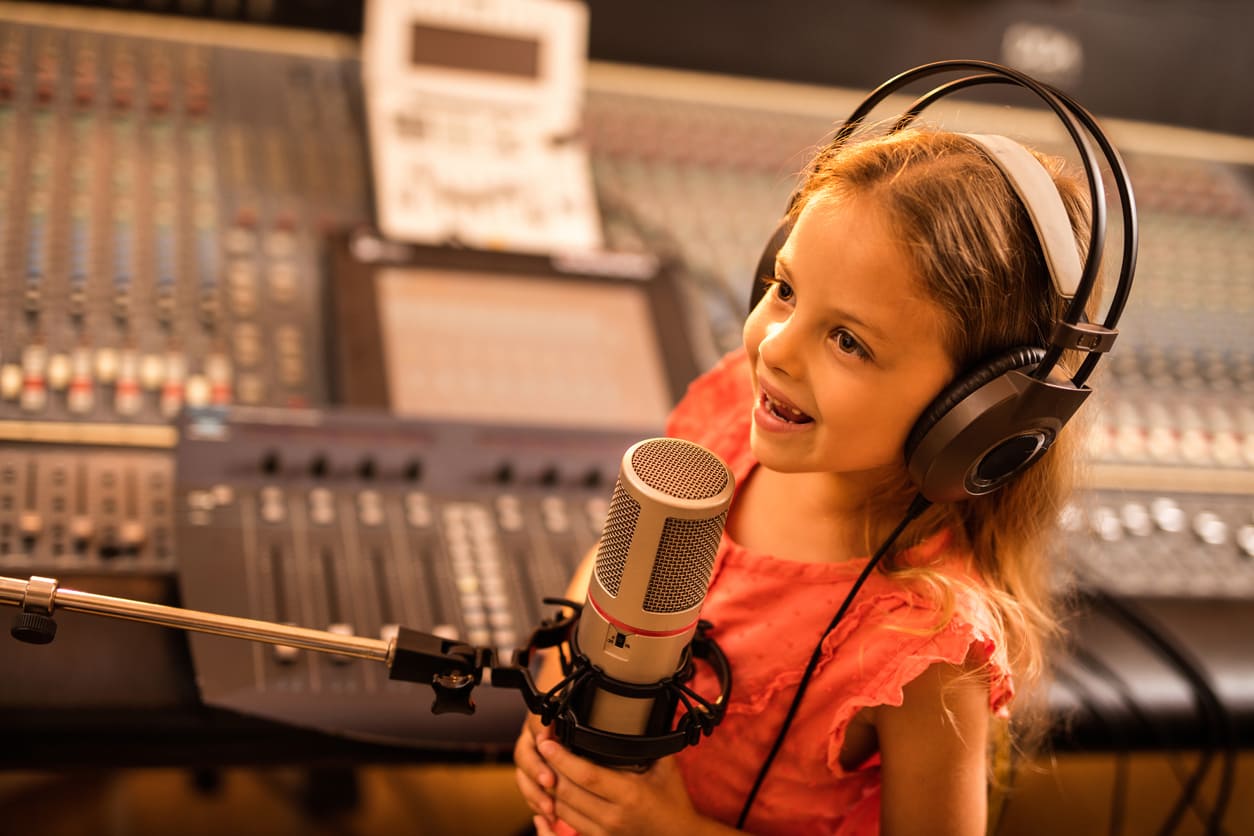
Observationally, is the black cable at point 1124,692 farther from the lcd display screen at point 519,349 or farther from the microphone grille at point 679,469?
the microphone grille at point 679,469

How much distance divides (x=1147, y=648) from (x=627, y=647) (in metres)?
0.75

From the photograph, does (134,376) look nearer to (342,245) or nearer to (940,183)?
(342,245)

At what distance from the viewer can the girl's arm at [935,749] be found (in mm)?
781

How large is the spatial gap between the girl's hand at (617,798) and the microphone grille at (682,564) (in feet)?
0.51

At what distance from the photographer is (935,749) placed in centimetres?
79

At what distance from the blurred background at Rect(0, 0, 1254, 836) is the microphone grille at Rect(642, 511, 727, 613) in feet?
0.59

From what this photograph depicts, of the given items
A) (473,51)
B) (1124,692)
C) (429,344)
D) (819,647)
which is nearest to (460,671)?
(819,647)

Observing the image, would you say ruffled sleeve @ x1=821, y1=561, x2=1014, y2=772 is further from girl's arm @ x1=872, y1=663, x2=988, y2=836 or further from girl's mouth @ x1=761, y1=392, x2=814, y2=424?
girl's mouth @ x1=761, y1=392, x2=814, y2=424

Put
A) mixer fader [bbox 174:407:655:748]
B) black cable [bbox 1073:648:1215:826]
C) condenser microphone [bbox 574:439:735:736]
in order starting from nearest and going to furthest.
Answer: condenser microphone [bbox 574:439:735:736] → mixer fader [bbox 174:407:655:748] → black cable [bbox 1073:648:1215:826]

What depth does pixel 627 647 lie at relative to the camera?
0.70 metres

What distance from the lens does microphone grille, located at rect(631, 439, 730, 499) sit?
2.13ft

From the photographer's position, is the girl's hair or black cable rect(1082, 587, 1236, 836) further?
black cable rect(1082, 587, 1236, 836)

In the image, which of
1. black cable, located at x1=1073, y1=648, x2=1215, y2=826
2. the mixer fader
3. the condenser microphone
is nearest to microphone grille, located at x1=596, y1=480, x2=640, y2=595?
the condenser microphone

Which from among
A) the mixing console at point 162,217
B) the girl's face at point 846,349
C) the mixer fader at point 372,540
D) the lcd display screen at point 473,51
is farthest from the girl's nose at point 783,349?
the lcd display screen at point 473,51
